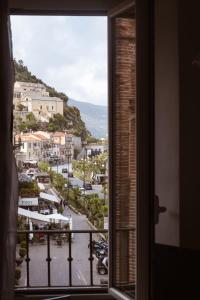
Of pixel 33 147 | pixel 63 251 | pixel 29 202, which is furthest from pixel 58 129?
pixel 63 251

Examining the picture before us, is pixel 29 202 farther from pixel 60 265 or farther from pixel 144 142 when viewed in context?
pixel 144 142

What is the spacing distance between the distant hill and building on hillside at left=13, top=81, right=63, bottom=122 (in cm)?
14

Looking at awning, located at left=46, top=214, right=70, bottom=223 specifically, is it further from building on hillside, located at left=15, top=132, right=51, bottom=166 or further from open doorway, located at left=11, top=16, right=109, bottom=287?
building on hillside, located at left=15, top=132, right=51, bottom=166

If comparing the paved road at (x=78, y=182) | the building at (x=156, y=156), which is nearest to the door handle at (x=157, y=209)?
the building at (x=156, y=156)

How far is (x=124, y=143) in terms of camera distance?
2461mm

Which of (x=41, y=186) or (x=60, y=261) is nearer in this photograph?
→ (x=41, y=186)

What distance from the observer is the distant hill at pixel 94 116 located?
9.54ft

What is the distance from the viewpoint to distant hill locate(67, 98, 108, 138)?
2.91m

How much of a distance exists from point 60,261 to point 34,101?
3.95 feet

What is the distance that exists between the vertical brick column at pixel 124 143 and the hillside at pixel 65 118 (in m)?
0.51

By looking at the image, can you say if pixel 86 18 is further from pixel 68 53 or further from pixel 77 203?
pixel 77 203

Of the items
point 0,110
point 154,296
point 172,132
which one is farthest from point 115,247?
point 0,110

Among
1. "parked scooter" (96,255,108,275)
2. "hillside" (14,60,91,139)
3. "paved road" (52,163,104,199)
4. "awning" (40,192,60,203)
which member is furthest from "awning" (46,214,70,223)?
"hillside" (14,60,91,139)

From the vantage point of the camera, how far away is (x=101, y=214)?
302cm
